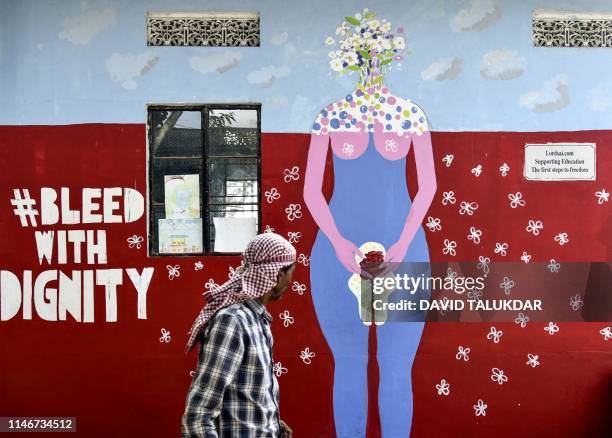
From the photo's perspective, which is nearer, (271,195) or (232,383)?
(232,383)

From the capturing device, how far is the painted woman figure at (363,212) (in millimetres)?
5301

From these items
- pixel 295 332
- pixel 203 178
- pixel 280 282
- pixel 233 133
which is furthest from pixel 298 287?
pixel 280 282

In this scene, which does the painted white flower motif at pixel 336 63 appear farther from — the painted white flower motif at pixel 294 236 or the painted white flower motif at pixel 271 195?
the painted white flower motif at pixel 294 236

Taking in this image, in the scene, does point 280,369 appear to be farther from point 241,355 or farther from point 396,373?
point 241,355

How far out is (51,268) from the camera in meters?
5.30

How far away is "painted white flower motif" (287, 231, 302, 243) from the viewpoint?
5.29m

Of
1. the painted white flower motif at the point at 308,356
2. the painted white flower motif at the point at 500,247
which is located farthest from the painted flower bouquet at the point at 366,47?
Result: the painted white flower motif at the point at 308,356

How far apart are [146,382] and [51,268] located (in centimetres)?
114

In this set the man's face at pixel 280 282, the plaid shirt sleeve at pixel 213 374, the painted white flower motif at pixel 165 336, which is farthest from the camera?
the painted white flower motif at pixel 165 336

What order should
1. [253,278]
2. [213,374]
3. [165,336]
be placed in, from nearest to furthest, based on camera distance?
[213,374]
[253,278]
[165,336]

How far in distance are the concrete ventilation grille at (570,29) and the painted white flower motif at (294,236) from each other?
2359 millimetres

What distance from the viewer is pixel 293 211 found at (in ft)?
17.4

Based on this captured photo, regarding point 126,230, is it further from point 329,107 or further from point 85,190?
point 329,107

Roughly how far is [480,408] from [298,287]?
1.68 metres
